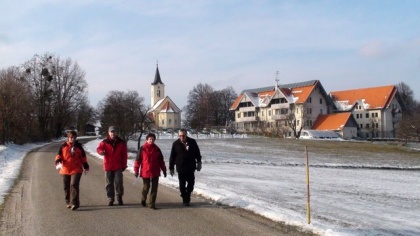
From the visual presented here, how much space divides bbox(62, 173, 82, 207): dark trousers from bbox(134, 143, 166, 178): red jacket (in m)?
1.34

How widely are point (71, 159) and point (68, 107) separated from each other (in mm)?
64141

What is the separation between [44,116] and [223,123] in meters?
61.3

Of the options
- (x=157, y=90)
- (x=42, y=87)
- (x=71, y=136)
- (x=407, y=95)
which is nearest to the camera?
(x=71, y=136)

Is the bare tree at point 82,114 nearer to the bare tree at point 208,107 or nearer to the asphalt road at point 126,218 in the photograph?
the bare tree at point 208,107

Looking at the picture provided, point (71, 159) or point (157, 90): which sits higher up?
point (157, 90)

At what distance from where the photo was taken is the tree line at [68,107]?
1714 inches

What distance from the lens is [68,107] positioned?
7112 centimetres

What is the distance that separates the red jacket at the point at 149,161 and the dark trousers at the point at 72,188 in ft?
4.38

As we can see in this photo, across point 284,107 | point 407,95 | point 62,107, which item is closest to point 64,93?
point 62,107

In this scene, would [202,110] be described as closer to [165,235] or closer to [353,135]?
[353,135]

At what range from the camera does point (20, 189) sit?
44.3 feet

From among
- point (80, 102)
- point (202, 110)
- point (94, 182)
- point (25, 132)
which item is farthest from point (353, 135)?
point (94, 182)

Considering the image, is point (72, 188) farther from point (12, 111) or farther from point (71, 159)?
point (12, 111)

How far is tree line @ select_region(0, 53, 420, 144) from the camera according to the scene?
4353cm
